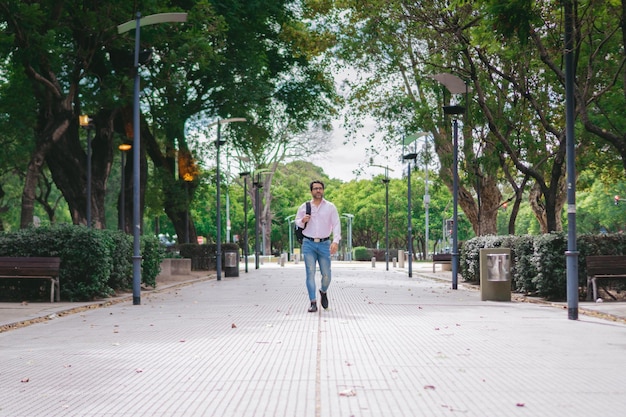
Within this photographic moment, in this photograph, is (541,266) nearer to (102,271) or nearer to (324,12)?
→ (102,271)

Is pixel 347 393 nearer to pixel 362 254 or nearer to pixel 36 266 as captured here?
pixel 36 266

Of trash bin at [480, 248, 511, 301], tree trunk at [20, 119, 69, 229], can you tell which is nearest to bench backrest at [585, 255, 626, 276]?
trash bin at [480, 248, 511, 301]

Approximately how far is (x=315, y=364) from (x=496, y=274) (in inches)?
400

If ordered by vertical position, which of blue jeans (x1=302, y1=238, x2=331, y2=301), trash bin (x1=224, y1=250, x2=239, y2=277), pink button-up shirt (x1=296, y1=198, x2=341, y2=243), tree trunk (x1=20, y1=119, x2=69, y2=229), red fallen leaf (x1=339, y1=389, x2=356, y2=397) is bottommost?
red fallen leaf (x1=339, y1=389, x2=356, y2=397)

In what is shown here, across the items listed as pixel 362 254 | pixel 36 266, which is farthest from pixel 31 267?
pixel 362 254

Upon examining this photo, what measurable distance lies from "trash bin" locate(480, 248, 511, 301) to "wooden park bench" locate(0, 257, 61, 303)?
8.34 meters

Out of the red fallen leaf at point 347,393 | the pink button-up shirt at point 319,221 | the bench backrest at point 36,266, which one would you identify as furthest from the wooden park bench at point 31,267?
the red fallen leaf at point 347,393

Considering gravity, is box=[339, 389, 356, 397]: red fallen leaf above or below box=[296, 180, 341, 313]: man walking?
below

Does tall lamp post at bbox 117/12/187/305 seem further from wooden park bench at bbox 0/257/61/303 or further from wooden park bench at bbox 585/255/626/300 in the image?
wooden park bench at bbox 585/255/626/300

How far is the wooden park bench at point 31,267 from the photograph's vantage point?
16.9 metres

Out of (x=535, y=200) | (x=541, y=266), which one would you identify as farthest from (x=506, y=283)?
(x=535, y=200)

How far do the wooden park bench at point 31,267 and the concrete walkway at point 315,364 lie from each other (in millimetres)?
2538

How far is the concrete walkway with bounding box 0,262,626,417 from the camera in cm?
618

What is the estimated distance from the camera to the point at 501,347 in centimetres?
947
